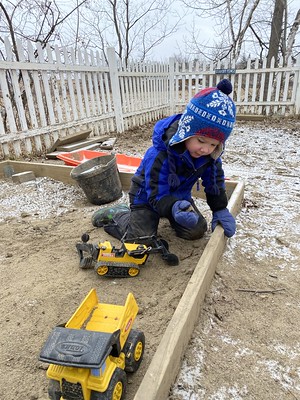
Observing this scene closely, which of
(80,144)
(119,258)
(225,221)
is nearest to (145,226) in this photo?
(119,258)

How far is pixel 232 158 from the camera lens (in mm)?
4777

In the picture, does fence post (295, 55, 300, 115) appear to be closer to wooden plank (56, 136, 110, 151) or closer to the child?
wooden plank (56, 136, 110, 151)

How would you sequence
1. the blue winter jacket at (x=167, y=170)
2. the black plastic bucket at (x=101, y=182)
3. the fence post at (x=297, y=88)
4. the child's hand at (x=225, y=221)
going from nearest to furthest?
the blue winter jacket at (x=167, y=170) < the child's hand at (x=225, y=221) < the black plastic bucket at (x=101, y=182) < the fence post at (x=297, y=88)

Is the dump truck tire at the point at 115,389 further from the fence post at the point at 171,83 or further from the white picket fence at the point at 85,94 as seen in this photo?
the fence post at the point at 171,83

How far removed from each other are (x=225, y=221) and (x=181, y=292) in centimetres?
63

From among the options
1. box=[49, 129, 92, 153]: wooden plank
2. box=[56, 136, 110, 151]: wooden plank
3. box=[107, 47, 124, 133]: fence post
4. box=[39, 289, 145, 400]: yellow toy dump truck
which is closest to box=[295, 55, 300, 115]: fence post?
box=[107, 47, 124, 133]: fence post

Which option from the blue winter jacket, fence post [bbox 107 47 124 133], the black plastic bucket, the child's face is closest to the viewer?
the child's face

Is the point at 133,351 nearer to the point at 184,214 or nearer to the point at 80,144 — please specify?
the point at 184,214

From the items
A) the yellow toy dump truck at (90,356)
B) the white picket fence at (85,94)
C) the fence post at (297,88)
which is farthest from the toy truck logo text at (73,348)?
the fence post at (297,88)

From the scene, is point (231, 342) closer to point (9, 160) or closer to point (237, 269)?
point (237, 269)

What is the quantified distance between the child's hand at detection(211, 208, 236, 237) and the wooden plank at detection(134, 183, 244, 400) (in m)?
0.17

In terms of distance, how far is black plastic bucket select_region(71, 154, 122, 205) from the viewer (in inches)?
117

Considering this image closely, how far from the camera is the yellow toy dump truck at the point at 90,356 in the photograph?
3.08 ft

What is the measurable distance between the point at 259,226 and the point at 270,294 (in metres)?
0.86
